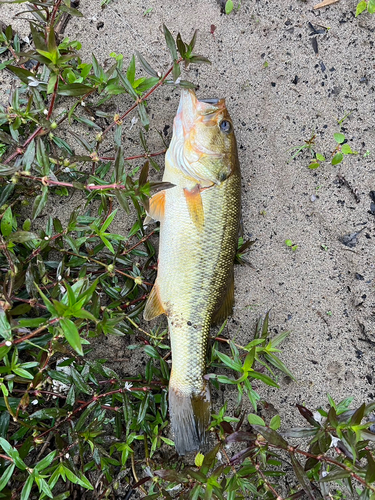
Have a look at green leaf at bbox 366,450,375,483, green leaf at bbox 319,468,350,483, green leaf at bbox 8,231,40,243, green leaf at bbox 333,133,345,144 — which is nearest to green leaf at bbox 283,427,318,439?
green leaf at bbox 319,468,350,483

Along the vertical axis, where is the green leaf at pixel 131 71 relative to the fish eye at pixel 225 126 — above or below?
above

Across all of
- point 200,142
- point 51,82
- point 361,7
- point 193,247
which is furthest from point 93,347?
point 361,7

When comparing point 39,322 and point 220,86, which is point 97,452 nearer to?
point 39,322

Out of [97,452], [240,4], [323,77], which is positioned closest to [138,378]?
[97,452]

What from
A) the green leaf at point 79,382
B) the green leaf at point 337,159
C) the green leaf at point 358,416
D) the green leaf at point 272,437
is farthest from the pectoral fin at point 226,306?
the green leaf at point 337,159

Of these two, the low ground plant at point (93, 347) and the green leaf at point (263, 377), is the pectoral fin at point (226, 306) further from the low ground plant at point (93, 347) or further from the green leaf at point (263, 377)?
the green leaf at point (263, 377)

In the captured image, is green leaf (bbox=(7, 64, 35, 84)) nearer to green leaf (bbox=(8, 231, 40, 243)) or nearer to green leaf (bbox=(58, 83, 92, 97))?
green leaf (bbox=(58, 83, 92, 97))
